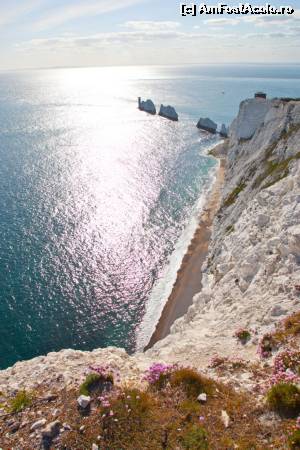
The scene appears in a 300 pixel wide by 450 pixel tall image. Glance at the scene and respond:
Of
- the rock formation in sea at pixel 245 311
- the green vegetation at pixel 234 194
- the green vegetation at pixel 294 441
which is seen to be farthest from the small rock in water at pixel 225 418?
the green vegetation at pixel 234 194

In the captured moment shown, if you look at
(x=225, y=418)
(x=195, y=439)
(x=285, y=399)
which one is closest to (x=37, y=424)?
(x=195, y=439)

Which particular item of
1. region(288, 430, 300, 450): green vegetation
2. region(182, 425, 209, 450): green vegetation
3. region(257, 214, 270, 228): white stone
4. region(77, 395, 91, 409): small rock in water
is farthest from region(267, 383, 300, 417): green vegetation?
region(257, 214, 270, 228): white stone

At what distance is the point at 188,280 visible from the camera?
171 feet

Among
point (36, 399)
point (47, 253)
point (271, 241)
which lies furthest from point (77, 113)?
point (36, 399)

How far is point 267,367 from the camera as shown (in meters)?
18.2

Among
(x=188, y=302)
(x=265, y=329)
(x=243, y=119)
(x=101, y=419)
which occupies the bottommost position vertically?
(x=188, y=302)

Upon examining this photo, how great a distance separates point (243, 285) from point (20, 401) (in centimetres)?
2192

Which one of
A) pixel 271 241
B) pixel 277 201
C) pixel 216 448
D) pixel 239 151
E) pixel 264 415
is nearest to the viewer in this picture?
pixel 216 448

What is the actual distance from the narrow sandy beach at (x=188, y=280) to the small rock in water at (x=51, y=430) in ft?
90.7

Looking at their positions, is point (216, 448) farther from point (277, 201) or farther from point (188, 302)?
point (188, 302)

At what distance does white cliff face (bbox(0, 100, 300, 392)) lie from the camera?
20781mm

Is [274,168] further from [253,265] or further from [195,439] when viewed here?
[195,439]

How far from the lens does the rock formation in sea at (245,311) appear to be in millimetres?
18641

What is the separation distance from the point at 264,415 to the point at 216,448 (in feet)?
8.48
